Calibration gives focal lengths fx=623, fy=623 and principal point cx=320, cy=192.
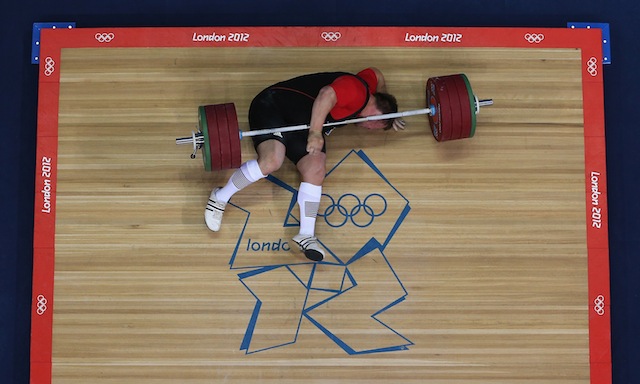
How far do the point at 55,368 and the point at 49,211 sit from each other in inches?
32.3

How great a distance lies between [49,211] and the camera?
333 cm

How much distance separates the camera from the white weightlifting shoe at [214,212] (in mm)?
3268

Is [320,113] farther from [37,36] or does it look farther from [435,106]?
[37,36]

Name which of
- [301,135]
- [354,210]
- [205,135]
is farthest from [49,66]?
[354,210]

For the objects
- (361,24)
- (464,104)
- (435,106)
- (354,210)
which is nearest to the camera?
(464,104)

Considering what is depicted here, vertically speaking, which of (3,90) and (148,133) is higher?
(3,90)

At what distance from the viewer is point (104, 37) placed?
11.3 ft

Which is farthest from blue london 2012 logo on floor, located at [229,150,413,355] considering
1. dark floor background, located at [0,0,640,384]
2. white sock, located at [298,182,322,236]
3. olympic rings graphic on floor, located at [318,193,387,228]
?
dark floor background, located at [0,0,640,384]

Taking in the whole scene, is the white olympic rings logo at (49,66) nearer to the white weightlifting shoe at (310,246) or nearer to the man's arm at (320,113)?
the man's arm at (320,113)

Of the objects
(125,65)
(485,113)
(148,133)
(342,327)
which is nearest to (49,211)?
(148,133)

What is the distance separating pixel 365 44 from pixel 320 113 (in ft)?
2.23

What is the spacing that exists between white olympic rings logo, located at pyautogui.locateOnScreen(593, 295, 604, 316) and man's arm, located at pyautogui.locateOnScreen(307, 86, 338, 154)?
5.59 feet

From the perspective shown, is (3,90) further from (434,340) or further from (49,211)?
(434,340)

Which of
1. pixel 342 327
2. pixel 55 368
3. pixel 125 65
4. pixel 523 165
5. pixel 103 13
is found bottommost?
pixel 55 368
